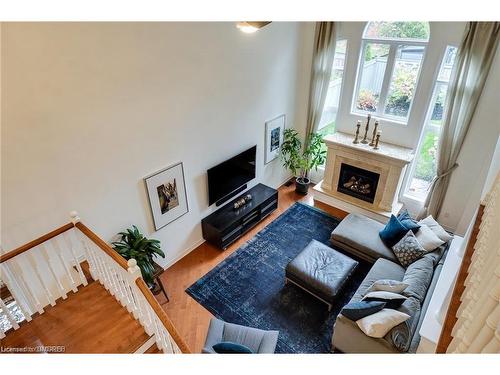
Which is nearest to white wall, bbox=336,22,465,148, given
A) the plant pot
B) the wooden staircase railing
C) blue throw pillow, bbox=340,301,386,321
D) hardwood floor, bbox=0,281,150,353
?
the plant pot

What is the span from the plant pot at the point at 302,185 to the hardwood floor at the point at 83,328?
4.57 metres

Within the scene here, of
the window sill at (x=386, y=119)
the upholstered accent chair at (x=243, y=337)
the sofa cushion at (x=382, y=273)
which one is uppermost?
the window sill at (x=386, y=119)

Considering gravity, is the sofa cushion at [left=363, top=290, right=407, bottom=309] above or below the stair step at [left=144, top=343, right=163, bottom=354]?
above

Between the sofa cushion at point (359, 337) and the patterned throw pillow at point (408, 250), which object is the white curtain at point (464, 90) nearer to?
the patterned throw pillow at point (408, 250)

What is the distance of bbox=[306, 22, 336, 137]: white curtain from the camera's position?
5.75m

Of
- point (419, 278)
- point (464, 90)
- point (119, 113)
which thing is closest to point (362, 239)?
point (419, 278)

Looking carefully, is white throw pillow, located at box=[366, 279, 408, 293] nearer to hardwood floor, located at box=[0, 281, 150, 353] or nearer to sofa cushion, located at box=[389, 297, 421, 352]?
sofa cushion, located at box=[389, 297, 421, 352]

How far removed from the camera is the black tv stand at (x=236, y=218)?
5.27 m

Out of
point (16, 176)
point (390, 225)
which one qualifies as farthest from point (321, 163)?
point (16, 176)

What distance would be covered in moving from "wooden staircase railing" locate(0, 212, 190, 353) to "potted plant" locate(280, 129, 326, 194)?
4.33 metres

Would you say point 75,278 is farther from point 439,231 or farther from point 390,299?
point 439,231

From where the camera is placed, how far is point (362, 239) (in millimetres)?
5027

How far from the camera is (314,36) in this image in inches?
234

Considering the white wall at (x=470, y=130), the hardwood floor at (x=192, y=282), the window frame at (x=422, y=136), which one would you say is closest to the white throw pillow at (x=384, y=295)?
→ the hardwood floor at (x=192, y=282)
